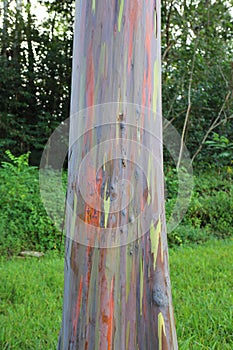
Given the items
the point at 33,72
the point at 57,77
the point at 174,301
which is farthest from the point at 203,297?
the point at 33,72

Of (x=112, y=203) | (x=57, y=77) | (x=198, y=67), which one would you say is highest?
(x=198, y=67)

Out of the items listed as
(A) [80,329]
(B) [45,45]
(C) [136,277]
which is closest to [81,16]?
(C) [136,277]

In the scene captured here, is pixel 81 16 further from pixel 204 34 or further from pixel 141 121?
pixel 204 34

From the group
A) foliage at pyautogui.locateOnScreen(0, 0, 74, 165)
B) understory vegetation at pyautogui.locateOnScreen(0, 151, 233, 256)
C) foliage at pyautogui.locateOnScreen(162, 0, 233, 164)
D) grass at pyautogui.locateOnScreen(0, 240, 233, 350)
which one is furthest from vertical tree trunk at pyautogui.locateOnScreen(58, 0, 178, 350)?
foliage at pyautogui.locateOnScreen(0, 0, 74, 165)

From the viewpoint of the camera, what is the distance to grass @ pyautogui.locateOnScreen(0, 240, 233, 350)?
2335 millimetres

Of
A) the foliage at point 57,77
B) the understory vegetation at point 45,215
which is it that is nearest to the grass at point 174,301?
the understory vegetation at point 45,215

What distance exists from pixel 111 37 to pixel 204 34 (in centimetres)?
782

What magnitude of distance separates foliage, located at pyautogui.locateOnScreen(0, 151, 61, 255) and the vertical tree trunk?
395cm

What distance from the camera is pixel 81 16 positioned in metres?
1.57

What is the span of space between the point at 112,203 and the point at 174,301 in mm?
1895

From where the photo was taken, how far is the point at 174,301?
303 centimetres

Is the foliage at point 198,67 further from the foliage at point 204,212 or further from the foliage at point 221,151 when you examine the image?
the foliage at point 204,212

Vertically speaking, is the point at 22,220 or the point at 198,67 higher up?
the point at 198,67

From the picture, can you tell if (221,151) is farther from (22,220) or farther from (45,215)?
(22,220)
